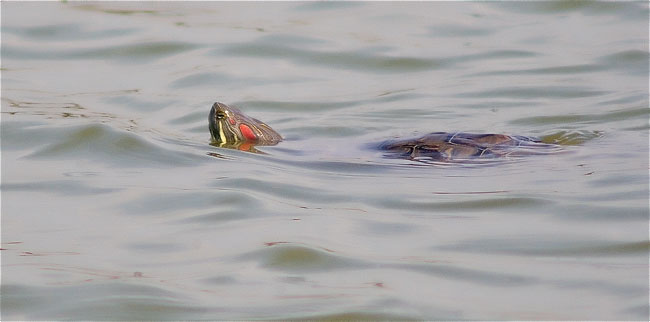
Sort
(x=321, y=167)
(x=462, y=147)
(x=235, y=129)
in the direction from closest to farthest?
(x=321, y=167) → (x=462, y=147) → (x=235, y=129)

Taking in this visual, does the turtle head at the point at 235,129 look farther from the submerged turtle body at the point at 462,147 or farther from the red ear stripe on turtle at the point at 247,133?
the submerged turtle body at the point at 462,147

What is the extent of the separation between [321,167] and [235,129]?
811mm

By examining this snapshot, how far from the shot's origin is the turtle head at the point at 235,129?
18.8ft

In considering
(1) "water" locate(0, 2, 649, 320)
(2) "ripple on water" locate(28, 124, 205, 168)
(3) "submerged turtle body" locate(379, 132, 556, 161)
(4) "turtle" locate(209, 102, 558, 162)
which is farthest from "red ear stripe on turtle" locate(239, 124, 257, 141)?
(3) "submerged turtle body" locate(379, 132, 556, 161)

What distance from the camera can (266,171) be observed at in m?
5.12

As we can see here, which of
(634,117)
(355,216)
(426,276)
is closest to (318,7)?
(634,117)

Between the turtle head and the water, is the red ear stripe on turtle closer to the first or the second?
the turtle head

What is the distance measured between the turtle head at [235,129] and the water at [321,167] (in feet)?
0.45

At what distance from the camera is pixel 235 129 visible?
582 centimetres

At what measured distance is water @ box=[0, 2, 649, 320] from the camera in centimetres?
341

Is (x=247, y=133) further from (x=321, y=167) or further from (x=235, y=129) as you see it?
(x=321, y=167)

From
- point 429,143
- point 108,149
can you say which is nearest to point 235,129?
point 108,149

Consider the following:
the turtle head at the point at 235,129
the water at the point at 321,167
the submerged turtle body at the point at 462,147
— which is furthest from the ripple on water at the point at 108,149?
the submerged turtle body at the point at 462,147

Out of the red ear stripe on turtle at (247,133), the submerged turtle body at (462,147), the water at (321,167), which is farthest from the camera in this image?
the red ear stripe on turtle at (247,133)
